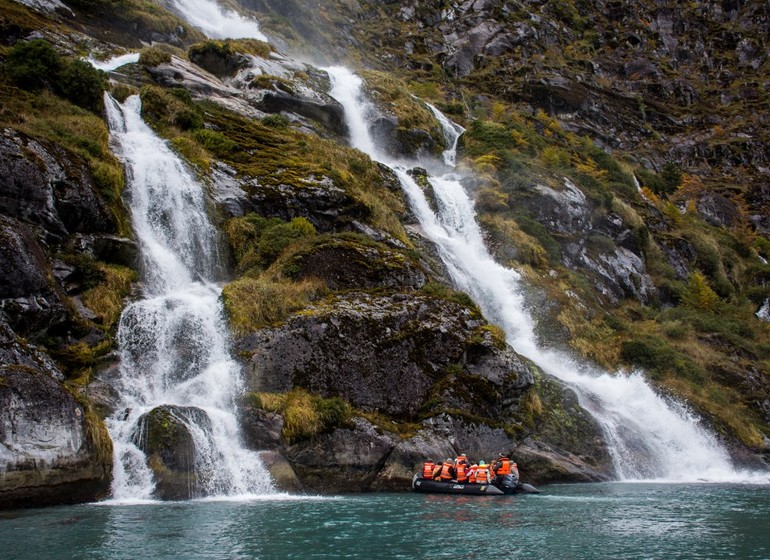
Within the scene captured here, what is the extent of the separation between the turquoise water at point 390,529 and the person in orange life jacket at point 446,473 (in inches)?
39.4

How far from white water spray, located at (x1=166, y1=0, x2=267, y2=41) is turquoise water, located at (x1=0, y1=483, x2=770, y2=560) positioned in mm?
46501

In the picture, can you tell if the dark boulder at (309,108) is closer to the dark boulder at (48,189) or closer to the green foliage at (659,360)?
the dark boulder at (48,189)

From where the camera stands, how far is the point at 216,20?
178 feet

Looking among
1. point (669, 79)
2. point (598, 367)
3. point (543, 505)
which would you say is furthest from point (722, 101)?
point (543, 505)

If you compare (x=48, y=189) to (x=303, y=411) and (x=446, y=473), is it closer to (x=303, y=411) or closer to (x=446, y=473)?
(x=303, y=411)

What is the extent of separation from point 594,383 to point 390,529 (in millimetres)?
17116

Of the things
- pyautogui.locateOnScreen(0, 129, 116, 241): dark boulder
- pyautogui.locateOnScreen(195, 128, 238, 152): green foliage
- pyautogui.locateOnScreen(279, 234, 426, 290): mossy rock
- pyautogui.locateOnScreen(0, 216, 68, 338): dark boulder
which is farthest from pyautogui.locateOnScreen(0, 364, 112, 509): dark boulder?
pyautogui.locateOnScreen(195, 128, 238, 152): green foliage

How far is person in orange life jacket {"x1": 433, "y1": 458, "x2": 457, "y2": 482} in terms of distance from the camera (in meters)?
16.2

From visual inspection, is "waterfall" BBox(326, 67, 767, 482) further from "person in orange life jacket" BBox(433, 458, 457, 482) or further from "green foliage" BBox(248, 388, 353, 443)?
"green foliage" BBox(248, 388, 353, 443)

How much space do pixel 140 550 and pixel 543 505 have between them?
30.2ft

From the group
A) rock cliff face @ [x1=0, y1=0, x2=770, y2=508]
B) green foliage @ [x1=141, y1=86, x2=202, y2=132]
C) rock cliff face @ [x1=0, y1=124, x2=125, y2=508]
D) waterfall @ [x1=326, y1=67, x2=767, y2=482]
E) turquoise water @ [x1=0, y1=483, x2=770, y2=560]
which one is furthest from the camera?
green foliage @ [x1=141, y1=86, x2=202, y2=132]

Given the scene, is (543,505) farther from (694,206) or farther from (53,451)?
(694,206)

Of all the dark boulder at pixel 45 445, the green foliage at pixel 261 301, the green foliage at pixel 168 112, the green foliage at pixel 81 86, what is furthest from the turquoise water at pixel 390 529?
the green foliage at pixel 168 112

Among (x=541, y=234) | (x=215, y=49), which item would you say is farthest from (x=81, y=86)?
(x=541, y=234)
